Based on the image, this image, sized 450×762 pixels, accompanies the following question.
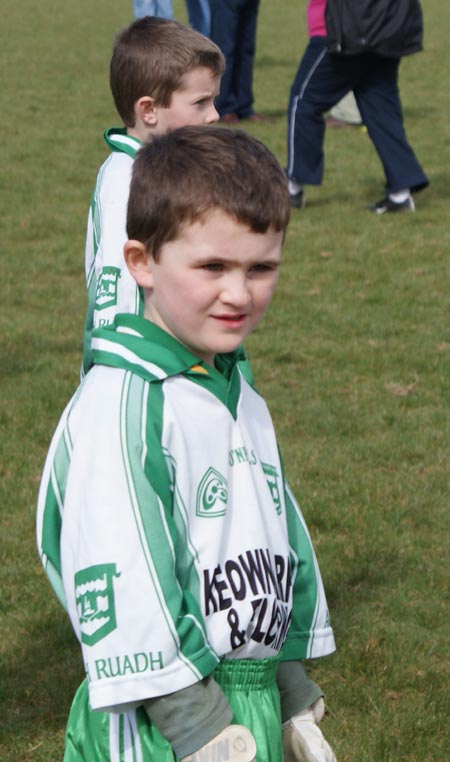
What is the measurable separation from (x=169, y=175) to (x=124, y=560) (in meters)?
0.61

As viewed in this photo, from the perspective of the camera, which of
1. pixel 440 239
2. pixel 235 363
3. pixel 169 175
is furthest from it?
pixel 440 239

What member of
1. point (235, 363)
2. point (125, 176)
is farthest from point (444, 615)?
point (235, 363)

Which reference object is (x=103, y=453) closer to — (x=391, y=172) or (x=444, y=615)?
(x=444, y=615)

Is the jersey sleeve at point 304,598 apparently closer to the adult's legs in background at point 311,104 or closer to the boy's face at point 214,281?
the boy's face at point 214,281

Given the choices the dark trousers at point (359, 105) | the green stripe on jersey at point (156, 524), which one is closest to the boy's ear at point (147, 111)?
the green stripe on jersey at point (156, 524)

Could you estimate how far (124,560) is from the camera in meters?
1.97

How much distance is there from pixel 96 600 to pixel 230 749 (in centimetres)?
30

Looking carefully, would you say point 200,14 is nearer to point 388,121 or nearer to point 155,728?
point 388,121

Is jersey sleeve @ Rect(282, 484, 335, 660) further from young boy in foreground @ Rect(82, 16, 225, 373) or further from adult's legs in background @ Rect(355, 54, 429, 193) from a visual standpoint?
adult's legs in background @ Rect(355, 54, 429, 193)

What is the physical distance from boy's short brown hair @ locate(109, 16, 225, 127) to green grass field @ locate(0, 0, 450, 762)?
62.2 inches

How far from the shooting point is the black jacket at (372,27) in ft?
28.1

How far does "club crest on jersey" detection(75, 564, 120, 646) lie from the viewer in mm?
1979

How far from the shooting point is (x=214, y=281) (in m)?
2.10

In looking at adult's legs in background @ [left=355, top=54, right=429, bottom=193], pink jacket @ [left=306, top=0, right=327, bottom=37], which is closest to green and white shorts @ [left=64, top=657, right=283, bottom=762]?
adult's legs in background @ [left=355, top=54, right=429, bottom=193]
